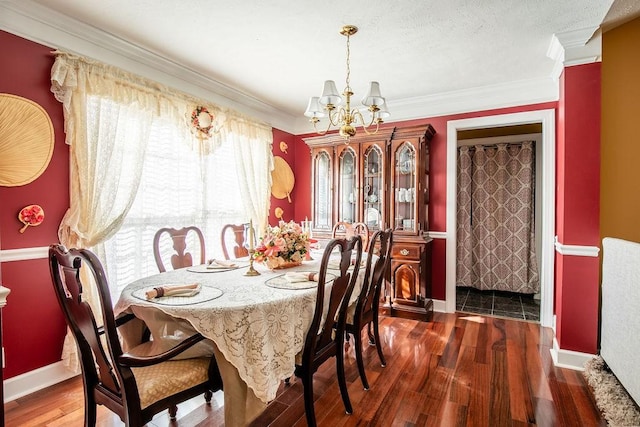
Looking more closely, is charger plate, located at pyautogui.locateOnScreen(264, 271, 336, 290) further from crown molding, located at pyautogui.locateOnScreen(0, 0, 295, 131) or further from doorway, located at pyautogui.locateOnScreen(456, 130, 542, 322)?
doorway, located at pyautogui.locateOnScreen(456, 130, 542, 322)

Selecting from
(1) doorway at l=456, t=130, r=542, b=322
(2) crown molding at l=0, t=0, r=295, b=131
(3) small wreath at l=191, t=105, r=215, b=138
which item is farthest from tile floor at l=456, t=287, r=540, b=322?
(2) crown molding at l=0, t=0, r=295, b=131

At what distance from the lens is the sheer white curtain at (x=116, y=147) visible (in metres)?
2.33

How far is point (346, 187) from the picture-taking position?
4215 mm

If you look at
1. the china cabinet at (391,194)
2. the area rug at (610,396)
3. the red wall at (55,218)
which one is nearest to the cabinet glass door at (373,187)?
the china cabinet at (391,194)

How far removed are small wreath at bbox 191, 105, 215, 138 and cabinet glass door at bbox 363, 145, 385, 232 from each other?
1.80m

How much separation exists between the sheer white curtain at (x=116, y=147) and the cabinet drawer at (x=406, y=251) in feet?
6.83

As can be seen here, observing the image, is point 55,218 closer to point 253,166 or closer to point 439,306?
point 253,166

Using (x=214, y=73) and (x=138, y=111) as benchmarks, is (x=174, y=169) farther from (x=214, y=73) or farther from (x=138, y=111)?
(x=214, y=73)

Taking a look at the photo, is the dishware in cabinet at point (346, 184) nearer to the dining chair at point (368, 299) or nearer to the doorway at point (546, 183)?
the doorway at point (546, 183)

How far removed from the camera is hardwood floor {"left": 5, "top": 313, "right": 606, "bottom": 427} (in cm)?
190

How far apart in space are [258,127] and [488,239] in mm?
3559

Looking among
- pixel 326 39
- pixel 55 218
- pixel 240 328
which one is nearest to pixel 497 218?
pixel 326 39

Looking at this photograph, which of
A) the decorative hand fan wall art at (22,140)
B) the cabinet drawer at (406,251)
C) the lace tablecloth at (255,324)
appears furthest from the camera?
the cabinet drawer at (406,251)

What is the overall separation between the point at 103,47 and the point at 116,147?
2.48ft
